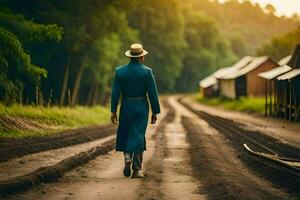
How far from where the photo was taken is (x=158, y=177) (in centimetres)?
1077

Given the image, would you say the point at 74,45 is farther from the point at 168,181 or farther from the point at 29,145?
the point at 168,181

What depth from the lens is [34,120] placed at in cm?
2417

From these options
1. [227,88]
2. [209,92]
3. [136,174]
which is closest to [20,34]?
[136,174]

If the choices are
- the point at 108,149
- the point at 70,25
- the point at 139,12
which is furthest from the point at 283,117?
the point at 139,12

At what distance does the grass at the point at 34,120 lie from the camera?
20883mm

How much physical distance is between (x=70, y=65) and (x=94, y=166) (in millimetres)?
30575

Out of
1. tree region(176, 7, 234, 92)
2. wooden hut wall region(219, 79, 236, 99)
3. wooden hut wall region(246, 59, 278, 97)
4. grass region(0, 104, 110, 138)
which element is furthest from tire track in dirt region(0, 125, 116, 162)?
tree region(176, 7, 234, 92)

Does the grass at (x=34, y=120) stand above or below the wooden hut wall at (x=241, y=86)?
below

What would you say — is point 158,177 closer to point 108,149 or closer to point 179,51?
point 108,149

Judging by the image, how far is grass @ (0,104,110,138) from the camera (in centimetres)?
2088

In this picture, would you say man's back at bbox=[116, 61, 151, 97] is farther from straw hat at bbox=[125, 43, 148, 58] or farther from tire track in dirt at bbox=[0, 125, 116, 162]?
tire track in dirt at bbox=[0, 125, 116, 162]

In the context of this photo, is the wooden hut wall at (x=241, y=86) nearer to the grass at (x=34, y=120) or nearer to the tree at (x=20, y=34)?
Result: the grass at (x=34, y=120)

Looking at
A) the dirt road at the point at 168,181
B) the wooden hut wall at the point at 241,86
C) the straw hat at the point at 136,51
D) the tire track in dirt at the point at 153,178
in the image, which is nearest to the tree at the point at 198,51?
the wooden hut wall at the point at 241,86

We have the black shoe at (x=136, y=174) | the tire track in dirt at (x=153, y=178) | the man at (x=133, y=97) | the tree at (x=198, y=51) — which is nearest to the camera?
the tire track in dirt at (x=153, y=178)
